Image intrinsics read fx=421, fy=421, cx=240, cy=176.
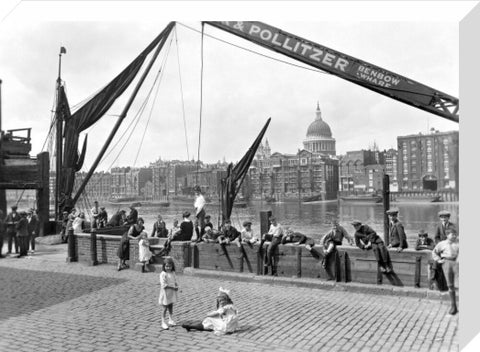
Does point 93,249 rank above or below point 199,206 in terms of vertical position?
below

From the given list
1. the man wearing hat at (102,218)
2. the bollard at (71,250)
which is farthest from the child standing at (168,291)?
the bollard at (71,250)

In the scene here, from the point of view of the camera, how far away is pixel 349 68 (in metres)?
6.42

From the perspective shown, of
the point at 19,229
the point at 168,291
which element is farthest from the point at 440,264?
the point at 19,229

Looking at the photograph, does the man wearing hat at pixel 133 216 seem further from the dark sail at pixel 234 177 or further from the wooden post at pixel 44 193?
the dark sail at pixel 234 177

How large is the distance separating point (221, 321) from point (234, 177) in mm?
3200

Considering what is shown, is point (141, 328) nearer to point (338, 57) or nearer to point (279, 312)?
point (279, 312)

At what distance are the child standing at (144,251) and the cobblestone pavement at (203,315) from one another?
0.67m

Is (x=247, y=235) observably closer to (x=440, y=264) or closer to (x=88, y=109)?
(x=440, y=264)

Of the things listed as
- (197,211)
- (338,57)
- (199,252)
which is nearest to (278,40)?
(338,57)

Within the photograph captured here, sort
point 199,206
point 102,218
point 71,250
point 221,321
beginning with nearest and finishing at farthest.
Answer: point 221,321 < point 199,206 < point 102,218 < point 71,250

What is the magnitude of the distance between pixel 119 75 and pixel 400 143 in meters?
4.23

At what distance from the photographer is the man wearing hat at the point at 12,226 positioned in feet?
24.5

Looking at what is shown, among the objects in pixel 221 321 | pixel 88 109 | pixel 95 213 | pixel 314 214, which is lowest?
pixel 221 321

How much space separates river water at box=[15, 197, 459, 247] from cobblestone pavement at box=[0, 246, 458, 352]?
131 centimetres
